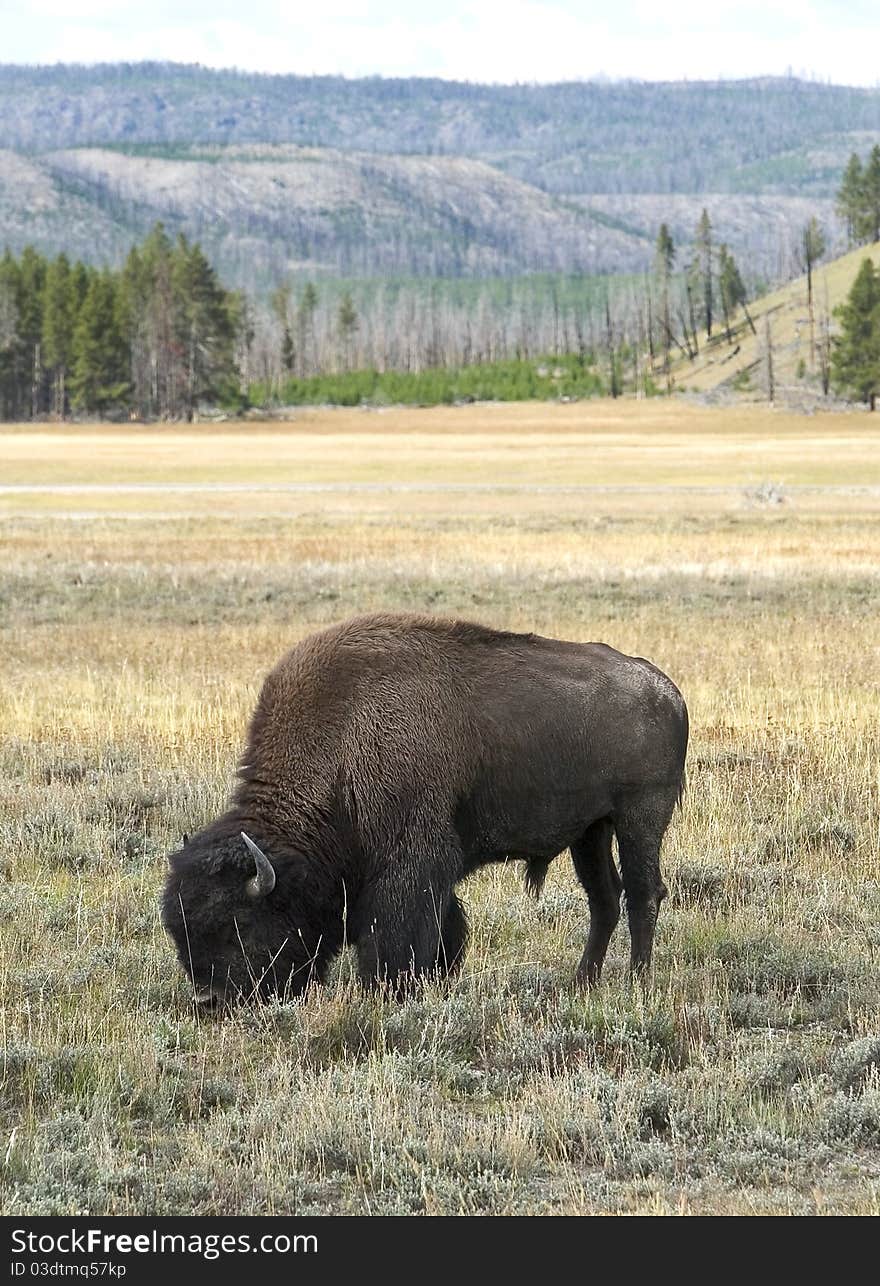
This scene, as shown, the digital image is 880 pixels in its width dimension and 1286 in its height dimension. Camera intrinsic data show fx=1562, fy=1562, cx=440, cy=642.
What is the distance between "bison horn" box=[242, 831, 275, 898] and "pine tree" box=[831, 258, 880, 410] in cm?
10549

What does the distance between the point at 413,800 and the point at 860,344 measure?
107m

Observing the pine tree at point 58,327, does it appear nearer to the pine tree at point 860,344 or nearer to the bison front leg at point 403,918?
the pine tree at point 860,344

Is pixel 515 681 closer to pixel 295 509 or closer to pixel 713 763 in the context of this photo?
pixel 713 763

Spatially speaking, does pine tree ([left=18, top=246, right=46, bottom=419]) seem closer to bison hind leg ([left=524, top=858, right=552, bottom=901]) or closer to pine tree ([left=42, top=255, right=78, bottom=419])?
pine tree ([left=42, top=255, right=78, bottom=419])

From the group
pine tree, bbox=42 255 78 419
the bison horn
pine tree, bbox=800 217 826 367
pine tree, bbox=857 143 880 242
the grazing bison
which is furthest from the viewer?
pine tree, bbox=857 143 880 242

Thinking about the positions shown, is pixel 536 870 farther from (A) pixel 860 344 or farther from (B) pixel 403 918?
(A) pixel 860 344

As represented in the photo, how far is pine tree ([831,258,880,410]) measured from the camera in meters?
106

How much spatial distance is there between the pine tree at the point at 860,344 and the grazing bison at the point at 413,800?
104 m

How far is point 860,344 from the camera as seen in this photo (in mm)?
107188

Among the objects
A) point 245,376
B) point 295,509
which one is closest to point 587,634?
point 295,509

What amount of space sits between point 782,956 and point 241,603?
16702 millimetres

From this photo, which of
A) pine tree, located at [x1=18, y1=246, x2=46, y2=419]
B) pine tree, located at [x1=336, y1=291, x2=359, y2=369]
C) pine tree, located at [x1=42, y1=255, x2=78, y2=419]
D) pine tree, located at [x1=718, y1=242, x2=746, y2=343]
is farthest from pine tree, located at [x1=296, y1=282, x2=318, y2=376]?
pine tree, located at [x1=42, y1=255, x2=78, y2=419]

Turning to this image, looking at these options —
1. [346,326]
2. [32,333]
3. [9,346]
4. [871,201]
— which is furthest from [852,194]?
[9,346]
